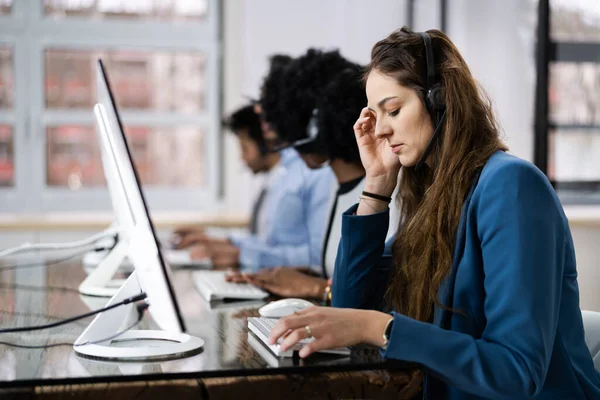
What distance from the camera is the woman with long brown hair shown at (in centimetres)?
105

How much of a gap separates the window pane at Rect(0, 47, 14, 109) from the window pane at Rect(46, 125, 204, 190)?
281 millimetres

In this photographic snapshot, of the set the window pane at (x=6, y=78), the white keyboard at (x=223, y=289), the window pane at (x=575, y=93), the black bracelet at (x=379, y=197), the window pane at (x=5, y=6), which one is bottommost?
the white keyboard at (x=223, y=289)

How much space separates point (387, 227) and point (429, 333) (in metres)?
0.42

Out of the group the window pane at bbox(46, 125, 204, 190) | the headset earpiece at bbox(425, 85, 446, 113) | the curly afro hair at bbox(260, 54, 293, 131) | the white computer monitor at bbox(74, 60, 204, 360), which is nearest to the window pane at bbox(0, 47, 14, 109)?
the window pane at bbox(46, 125, 204, 190)

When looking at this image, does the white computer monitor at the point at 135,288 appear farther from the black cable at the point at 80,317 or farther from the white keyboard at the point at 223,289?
the white keyboard at the point at 223,289

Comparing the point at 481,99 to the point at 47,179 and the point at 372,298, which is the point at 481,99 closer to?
the point at 372,298

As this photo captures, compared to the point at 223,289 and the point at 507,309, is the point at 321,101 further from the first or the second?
the point at 507,309

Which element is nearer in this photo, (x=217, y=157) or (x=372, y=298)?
(x=372, y=298)

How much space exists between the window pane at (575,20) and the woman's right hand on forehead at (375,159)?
44.7 inches

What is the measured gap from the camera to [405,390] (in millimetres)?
1104

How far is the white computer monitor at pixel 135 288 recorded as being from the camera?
0.96 metres

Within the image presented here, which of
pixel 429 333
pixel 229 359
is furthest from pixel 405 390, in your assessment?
pixel 229 359

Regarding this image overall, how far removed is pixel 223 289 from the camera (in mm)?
1858

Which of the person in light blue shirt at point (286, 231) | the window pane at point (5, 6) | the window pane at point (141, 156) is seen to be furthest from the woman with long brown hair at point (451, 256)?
the window pane at point (5, 6)
